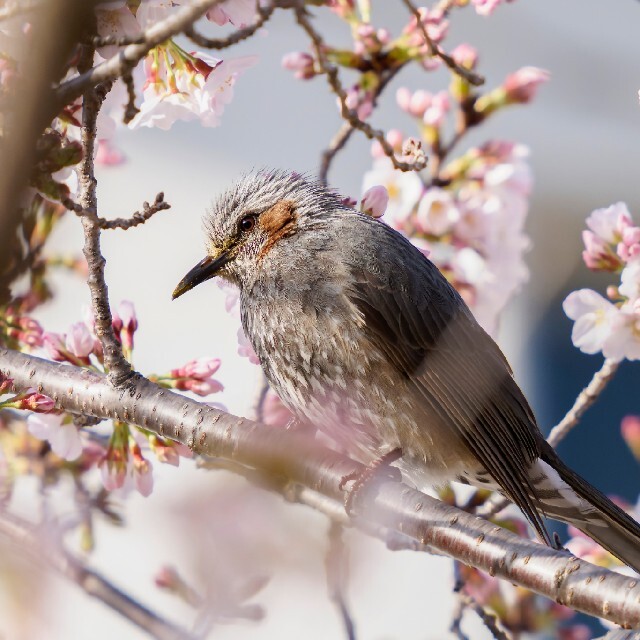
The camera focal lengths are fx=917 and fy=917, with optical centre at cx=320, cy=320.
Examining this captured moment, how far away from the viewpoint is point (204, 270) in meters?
3.55

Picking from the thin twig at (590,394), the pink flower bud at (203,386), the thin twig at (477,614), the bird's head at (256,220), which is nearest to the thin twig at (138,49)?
the pink flower bud at (203,386)

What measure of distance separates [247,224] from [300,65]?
655 millimetres

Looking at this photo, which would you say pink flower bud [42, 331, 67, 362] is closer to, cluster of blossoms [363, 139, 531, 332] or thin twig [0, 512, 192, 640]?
thin twig [0, 512, 192, 640]

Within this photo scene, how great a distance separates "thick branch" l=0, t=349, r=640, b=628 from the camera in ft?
7.51

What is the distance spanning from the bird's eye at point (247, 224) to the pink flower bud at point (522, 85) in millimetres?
1086

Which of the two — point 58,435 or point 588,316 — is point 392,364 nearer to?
point 588,316

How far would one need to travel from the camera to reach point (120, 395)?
280cm

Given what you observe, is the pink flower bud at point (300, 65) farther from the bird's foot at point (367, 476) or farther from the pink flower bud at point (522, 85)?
the bird's foot at point (367, 476)

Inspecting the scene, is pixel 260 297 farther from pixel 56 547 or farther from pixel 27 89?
pixel 27 89

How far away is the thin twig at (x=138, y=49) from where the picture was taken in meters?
1.62

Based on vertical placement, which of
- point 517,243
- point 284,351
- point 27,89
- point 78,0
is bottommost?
point 284,351

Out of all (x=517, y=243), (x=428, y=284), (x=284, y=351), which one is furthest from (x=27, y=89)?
(x=517, y=243)

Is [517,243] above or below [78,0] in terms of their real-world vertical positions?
below

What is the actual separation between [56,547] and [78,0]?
2256mm
